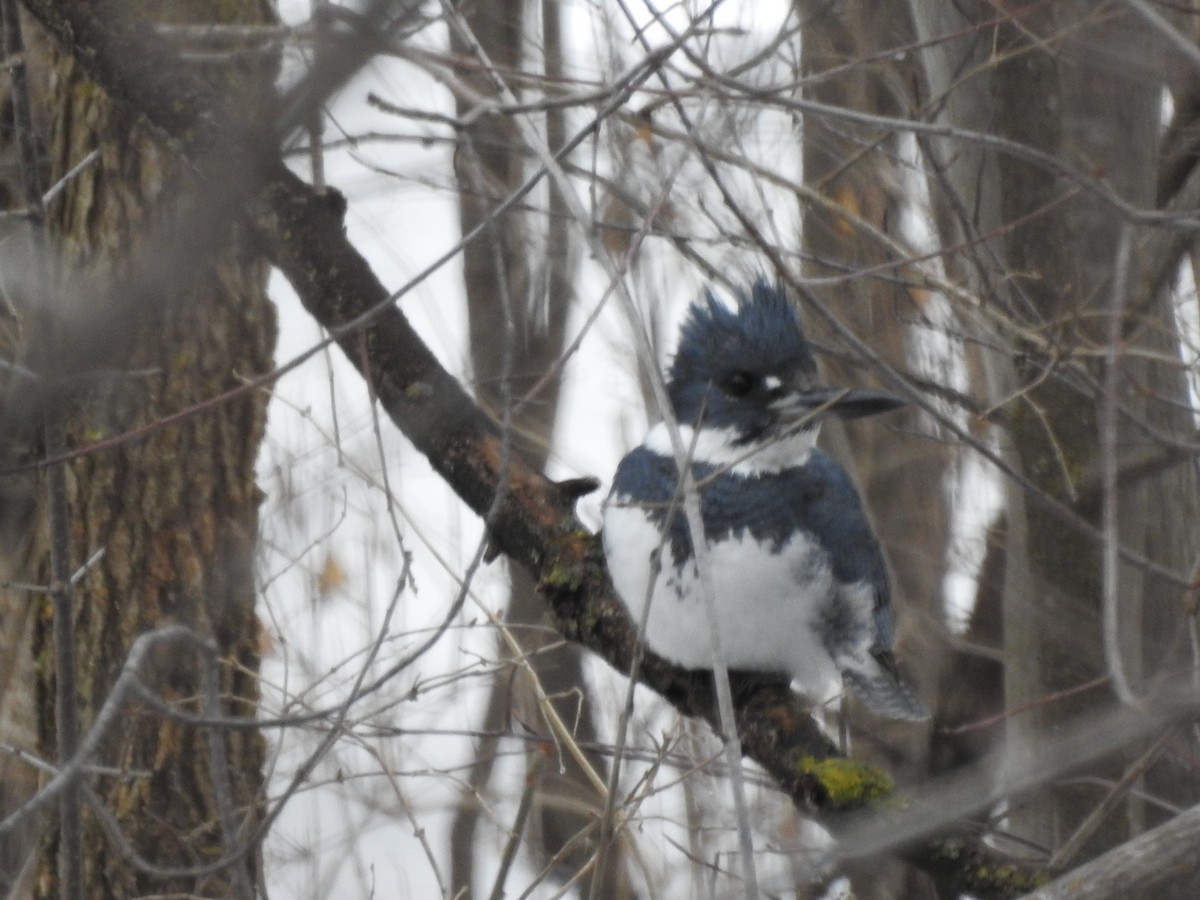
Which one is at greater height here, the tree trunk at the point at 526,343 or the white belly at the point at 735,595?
the tree trunk at the point at 526,343

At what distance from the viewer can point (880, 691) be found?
129 inches

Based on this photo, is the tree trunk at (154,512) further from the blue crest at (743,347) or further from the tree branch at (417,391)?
the blue crest at (743,347)

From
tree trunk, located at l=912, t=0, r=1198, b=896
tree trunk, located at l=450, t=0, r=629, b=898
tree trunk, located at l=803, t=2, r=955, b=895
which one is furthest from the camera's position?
tree trunk, located at l=450, t=0, r=629, b=898

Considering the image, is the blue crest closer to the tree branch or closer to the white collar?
the white collar

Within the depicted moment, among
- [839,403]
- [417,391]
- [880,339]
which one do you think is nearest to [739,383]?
[839,403]

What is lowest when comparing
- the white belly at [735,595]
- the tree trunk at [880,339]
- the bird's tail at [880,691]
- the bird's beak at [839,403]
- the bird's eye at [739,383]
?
the bird's tail at [880,691]

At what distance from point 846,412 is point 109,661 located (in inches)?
77.4

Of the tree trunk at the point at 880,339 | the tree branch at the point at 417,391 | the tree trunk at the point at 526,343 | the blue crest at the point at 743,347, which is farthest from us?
the tree trunk at the point at 526,343

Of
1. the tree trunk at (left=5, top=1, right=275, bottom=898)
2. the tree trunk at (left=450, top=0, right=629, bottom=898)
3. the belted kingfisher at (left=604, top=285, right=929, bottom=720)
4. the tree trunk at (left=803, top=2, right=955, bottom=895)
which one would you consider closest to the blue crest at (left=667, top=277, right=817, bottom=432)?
the belted kingfisher at (left=604, top=285, right=929, bottom=720)

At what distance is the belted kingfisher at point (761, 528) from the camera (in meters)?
3.03

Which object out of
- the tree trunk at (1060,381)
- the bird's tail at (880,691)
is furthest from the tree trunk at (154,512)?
the tree trunk at (1060,381)

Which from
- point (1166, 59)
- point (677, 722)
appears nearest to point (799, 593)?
point (677, 722)

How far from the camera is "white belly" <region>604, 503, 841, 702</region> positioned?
9.89 feet

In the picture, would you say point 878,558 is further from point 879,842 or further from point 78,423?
point 78,423
